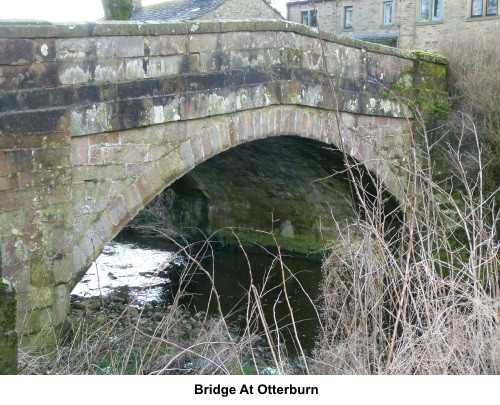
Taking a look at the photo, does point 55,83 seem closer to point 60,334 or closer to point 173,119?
point 173,119

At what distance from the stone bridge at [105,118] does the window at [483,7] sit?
40.8 feet

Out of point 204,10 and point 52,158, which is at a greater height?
point 204,10

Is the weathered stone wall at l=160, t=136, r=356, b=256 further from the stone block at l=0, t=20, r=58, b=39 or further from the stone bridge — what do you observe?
the stone block at l=0, t=20, r=58, b=39

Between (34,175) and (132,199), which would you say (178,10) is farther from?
(34,175)

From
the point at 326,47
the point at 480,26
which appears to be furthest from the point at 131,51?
the point at 480,26

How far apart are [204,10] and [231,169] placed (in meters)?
5.34

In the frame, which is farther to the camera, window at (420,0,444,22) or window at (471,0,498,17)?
window at (420,0,444,22)

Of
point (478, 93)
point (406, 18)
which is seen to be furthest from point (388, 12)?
point (478, 93)

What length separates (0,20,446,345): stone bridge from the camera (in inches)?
194

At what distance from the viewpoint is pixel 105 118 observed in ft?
17.6

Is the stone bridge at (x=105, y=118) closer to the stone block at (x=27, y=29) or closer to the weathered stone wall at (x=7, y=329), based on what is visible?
the stone block at (x=27, y=29)

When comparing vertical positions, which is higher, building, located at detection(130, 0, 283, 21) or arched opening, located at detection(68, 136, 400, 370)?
building, located at detection(130, 0, 283, 21)

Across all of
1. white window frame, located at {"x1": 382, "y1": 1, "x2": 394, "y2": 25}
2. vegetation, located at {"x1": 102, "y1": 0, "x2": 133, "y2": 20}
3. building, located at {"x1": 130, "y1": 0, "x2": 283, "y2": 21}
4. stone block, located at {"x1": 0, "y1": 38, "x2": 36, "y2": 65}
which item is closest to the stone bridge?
stone block, located at {"x1": 0, "y1": 38, "x2": 36, "y2": 65}

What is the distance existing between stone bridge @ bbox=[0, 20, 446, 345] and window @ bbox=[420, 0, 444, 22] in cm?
1316
